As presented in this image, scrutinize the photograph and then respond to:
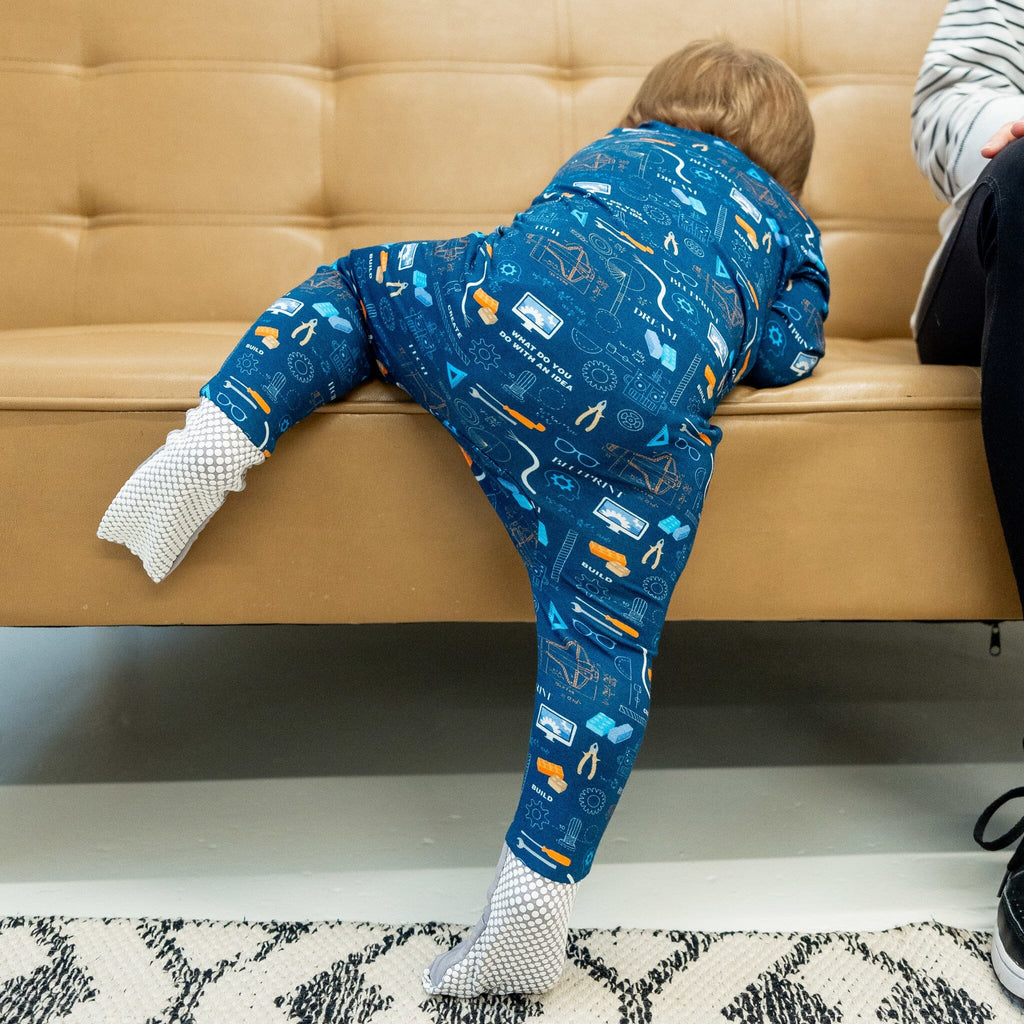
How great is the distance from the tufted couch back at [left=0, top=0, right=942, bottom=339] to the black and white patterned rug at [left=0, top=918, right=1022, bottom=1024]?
2.74 ft

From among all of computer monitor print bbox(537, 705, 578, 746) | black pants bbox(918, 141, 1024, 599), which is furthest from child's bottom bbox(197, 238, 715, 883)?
black pants bbox(918, 141, 1024, 599)

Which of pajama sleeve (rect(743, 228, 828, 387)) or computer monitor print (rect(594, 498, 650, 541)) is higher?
pajama sleeve (rect(743, 228, 828, 387))

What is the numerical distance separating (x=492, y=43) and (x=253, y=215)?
410 millimetres

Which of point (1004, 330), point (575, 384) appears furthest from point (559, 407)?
point (1004, 330)

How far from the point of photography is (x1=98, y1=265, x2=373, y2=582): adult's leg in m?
0.66

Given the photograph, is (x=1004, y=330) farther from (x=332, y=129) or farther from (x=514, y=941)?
(x=332, y=129)

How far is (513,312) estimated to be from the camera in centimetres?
63

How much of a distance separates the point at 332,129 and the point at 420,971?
1.07 m

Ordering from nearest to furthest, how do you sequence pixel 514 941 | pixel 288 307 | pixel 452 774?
pixel 514 941 → pixel 288 307 → pixel 452 774

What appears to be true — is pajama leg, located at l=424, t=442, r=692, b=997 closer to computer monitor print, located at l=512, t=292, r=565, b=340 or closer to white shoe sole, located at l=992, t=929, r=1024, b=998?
computer monitor print, located at l=512, t=292, r=565, b=340

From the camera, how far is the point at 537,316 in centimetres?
63

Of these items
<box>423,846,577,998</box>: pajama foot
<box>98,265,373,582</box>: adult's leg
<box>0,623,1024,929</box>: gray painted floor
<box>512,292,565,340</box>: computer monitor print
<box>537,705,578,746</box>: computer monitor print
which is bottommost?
<box>0,623,1024,929</box>: gray painted floor

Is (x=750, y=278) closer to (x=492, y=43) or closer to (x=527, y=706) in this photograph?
(x=527, y=706)

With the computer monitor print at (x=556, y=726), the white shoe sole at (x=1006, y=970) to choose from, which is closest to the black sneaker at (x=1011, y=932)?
the white shoe sole at (x=1006, y=970)
